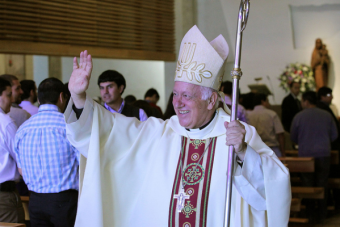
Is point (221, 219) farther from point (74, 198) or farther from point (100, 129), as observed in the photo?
point (74, 198)

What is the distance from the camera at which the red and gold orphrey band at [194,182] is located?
2287 mm

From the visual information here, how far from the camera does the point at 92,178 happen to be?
2318mm

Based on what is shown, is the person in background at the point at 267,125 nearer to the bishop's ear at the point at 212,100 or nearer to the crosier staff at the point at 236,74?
the bishop's ear at the point at 212,100

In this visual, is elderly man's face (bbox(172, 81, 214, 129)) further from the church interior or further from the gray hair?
the church interior

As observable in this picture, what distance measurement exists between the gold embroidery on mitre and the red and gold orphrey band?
375 millimetres

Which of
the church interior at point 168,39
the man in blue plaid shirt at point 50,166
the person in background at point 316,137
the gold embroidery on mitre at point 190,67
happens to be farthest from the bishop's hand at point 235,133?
the church interior at point 168,39

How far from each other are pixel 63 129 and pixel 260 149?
1.40 metres

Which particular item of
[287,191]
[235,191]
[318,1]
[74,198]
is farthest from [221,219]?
[318,1]

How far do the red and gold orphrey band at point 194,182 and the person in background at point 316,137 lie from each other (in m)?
3.97

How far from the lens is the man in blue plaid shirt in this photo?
294cm

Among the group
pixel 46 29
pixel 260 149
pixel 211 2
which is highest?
pixel 211 2

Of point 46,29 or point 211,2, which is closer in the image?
point 46,29

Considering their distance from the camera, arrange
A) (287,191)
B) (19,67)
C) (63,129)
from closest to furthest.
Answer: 1. (287,191)
2. (63,129)
3. (19,67)

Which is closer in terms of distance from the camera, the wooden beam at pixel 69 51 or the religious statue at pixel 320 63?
the wooden beam at pixel 69 51
